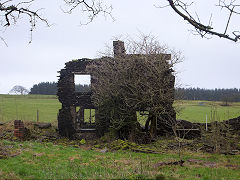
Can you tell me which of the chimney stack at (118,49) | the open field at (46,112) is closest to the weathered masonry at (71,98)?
the chimney stack at (118,49)

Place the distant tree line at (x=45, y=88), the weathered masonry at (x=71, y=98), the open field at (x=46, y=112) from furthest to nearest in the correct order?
the distant tree line at (x=45, y=88) < the open field at (x=46, y=112) < the weathered masonry at (x=71, y=98)

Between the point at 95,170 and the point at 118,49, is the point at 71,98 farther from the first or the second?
the point at 95,170

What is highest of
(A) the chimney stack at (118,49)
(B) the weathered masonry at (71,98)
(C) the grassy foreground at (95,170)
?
(A) the chimney stack at (118,49)

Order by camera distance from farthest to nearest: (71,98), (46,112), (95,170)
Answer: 1. (46,112)
2. (71,98)
3. (95,170)

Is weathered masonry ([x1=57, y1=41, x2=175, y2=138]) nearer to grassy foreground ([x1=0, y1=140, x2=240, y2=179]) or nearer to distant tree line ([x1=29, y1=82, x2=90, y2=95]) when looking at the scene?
grassy foreground ([x1=0, y1=140, x2=240, y2=179])

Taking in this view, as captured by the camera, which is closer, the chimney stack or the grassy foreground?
the grassy foreground

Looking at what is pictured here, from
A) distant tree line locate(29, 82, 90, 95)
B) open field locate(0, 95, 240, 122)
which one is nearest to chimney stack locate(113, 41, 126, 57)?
open field locate(0, 95, 240, 122)

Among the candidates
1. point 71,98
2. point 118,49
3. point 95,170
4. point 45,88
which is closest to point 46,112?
point 71,98

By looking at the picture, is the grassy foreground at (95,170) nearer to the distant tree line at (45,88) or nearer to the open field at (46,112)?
the open field at (46,112)

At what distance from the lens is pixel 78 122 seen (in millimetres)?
22484

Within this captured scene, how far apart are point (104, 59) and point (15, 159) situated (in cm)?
Result: 1163

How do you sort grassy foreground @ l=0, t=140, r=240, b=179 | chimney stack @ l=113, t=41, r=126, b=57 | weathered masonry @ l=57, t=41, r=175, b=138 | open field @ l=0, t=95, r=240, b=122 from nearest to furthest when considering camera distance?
grassy foreground @ l=0, t=140, r=240, b=179, chimney stack @ l=113, t=41, r=126, b=57, weathered masonry @ l=57, t=41, r=175, b=138, open field @ l=0, t=95, r=240, b=122

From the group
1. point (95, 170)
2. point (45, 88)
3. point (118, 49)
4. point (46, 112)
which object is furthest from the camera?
point (45, 88)

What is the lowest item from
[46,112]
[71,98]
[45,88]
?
[46,112]
